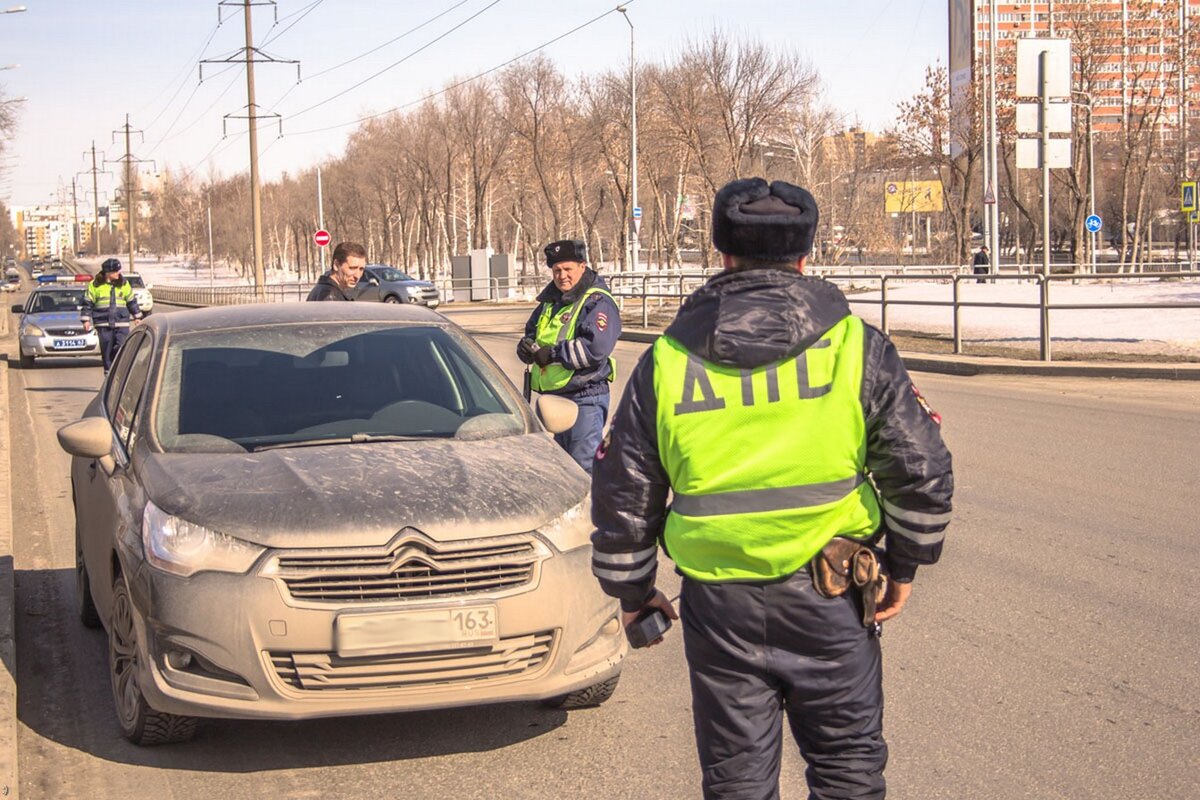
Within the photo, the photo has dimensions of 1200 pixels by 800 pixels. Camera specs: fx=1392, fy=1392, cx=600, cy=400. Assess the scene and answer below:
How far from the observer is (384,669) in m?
4.46

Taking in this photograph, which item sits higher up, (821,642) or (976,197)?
(976,197)

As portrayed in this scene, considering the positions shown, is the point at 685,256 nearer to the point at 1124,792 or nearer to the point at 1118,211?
the point at 1118,211

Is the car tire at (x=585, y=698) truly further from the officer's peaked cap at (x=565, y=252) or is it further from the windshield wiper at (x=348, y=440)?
the officer's peaked cap at (x=565, y=252)

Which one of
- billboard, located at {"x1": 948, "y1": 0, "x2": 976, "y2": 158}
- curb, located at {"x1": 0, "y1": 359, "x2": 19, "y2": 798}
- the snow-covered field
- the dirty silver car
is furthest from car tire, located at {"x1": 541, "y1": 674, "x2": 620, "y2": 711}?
billboard, located at {"x1": 948, "y1": 0, "x2": 976, "y2": 158}

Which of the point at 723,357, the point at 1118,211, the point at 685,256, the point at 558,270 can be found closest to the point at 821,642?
the point at 723,357

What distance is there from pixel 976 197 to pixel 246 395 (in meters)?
94.9

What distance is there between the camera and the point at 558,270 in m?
7.61

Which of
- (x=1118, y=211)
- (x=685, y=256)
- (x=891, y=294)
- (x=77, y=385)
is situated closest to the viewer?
(x=77, y=385)

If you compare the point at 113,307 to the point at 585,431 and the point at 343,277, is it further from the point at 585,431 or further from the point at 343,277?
the point at 585,431

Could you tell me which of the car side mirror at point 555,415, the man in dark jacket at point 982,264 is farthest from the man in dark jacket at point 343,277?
the man in dark jacket at point 982,264

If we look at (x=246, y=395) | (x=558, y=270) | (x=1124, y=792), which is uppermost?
(x=558, y=270)

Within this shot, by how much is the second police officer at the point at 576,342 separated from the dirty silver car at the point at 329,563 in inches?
73.3

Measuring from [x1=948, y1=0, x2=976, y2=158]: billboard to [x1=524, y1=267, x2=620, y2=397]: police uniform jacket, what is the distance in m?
42.4

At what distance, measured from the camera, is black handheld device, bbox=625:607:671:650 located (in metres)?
3.11
